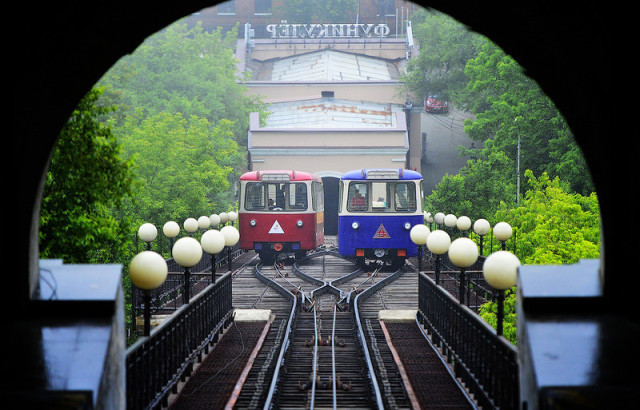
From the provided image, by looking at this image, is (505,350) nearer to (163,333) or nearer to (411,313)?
(163,333)

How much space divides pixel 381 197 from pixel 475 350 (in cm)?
1369

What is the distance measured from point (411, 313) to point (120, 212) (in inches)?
449

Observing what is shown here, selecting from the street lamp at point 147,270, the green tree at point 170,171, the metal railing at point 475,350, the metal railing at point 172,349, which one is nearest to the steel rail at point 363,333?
Result: the metal railing at point 475,350

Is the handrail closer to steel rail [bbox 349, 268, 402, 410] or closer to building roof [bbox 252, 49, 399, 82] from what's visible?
steel rail [bbox 349, 268, 402, 410]

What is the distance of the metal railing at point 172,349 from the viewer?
717 centimetres

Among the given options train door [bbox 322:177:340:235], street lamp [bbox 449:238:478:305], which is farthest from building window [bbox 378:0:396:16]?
street lamp [bbox 449:238:478:305]

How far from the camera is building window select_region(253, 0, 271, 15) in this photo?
242 ft

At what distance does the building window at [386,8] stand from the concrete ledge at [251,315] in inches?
2356

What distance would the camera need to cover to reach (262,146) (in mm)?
40156

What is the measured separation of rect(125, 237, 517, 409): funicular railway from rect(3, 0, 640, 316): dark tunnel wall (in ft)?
7.16

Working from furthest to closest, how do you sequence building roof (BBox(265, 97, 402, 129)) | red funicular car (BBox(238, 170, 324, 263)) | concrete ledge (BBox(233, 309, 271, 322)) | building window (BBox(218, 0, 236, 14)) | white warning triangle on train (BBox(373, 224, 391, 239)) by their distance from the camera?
building window (BBox(218, 0, 236, 14)) < building roof (BBox(265, 97, 402, 129)) < red funicular car (BBox(238, 170, 324, 263)) < white warning triangle on train (BBox(373, 224, 391, 239)) < concrete ledge (BBox(233, 309, 271, 322))

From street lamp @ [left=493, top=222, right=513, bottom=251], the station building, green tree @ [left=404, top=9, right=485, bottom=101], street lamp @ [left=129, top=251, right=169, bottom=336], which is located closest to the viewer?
street lamp @ [left=129, top=251, right=169, bottom=336]

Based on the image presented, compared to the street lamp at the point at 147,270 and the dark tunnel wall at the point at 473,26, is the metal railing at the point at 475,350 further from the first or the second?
the street lamp at the point at 147,270
